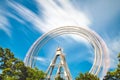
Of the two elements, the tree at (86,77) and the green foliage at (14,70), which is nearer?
the tree at (86,77)

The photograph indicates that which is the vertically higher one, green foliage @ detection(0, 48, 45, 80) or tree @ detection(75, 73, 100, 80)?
green foliage @ detection(0, 48, 45, 80)

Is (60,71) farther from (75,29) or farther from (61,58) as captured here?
(75,29)

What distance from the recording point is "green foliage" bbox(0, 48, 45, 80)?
111 feet

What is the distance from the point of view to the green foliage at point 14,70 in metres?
33.8

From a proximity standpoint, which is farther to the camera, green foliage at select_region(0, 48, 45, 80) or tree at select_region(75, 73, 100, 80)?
green foliage at select_region(0, 48, 45, 80)

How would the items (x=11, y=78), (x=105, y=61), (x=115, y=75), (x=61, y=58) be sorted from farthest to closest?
(x=61, y=58) → (x=105, y=61) → (x=11, y=78) → (x=115, y=75)

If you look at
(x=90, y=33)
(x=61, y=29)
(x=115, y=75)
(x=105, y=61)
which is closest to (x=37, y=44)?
(x=61, y=29)

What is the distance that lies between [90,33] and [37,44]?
436 inches

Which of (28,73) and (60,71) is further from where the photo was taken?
(60,71)

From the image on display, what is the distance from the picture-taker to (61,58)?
43.8 meters

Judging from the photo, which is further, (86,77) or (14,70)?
(14,70)

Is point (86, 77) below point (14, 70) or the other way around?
below

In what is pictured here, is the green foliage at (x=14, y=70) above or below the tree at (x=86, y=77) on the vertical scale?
above

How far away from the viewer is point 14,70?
34.6 meters
